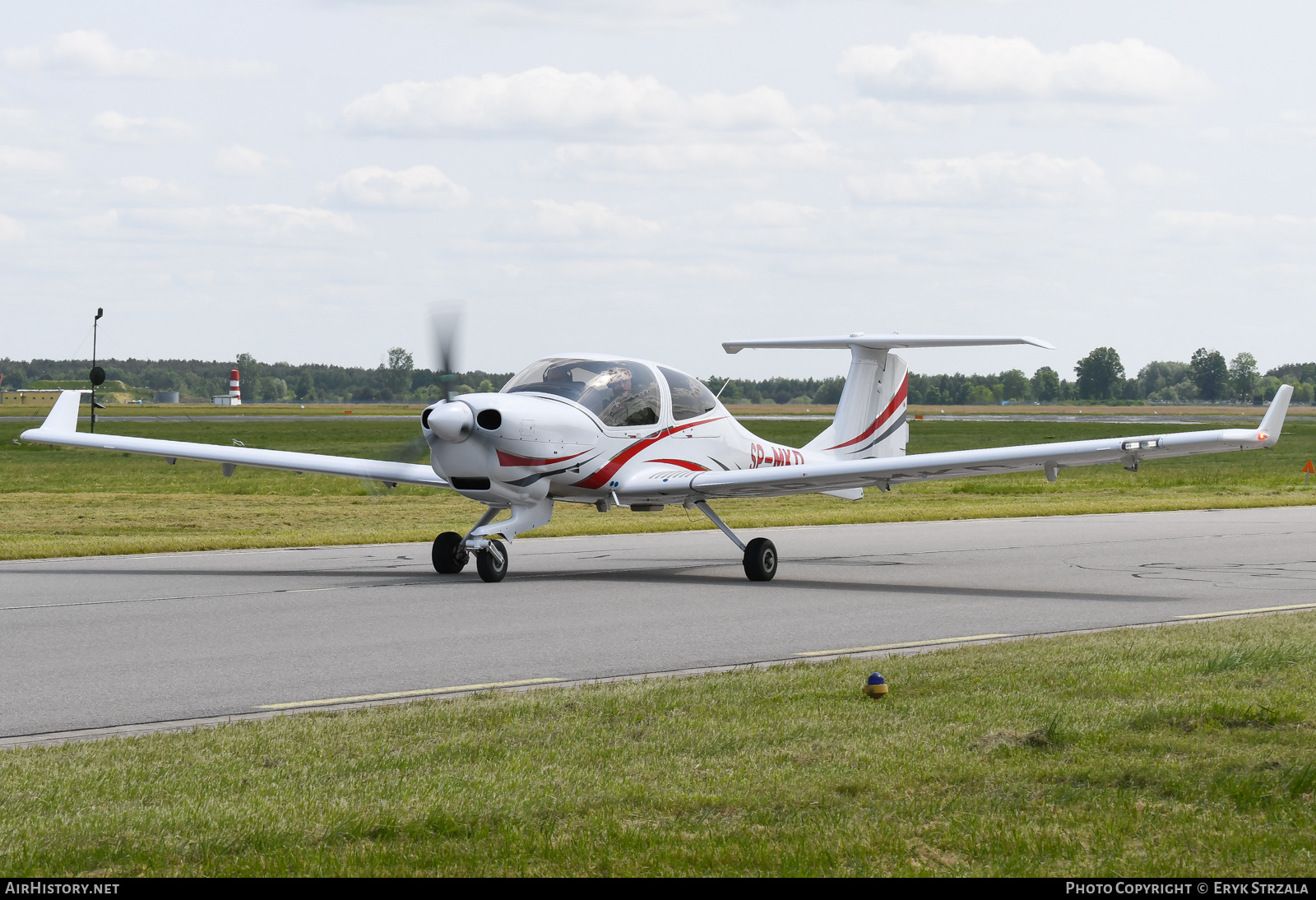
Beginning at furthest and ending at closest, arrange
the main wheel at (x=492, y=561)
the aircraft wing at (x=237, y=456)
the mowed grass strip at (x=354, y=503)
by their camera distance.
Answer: the mowed grass strip at (x=354, y=503)
the aircraft wing at (x=237, y=456)
the main wheel at (x=492, y=561)

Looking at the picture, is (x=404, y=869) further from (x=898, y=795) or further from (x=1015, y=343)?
(x=1015, y=343)

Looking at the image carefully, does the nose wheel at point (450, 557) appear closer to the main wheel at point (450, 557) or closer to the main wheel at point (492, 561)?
the main wheel at point (450, 557)

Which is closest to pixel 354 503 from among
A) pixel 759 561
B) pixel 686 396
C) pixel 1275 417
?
pixel 686 396

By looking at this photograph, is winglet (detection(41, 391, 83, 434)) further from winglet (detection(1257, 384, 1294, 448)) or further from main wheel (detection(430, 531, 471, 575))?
winglet (detection(1257, 384, 1294, 448))

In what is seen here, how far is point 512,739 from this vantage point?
7219mm

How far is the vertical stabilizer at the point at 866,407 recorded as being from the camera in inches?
829

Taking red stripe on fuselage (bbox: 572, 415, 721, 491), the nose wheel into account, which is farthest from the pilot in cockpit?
the nose wheel

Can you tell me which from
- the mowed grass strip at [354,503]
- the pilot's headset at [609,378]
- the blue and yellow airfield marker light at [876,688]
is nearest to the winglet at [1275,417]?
the pilot's headset at [609,378]

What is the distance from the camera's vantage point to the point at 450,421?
15195 mm

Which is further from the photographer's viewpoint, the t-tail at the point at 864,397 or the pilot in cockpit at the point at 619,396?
the t-tail at the point at 864,397

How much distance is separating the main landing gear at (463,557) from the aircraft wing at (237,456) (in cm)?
140

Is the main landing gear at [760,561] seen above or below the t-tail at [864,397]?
below

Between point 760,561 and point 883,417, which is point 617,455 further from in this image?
point 883,417
